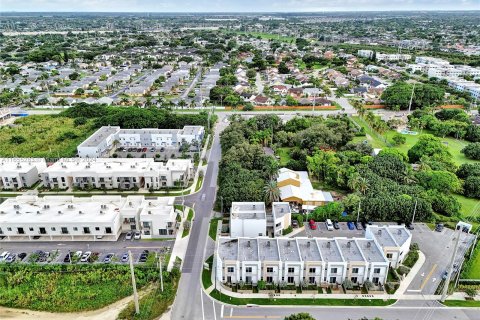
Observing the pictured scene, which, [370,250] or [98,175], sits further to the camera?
[98,175]

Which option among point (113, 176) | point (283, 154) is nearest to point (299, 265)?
point (113, 176)

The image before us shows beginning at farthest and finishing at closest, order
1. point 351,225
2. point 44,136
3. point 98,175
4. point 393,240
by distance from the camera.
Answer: point 44,136, point 98,175, point 351,225, point 393,240

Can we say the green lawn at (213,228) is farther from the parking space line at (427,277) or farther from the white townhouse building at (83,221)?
the parking space line at (427,277)

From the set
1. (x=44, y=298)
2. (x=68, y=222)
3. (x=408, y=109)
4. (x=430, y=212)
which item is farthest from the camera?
(x=408, y=109)

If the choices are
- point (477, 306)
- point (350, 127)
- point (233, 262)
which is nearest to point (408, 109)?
point (350, 127)

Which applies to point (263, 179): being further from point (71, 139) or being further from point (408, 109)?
point (408, 109)

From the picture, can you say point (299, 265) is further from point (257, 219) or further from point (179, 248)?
point (179, 248)

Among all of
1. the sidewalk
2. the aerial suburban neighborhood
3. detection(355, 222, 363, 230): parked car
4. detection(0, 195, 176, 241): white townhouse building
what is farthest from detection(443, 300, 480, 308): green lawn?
detection(0, 195, 176, 241): white townhouse building

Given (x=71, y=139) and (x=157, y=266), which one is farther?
(x=71, y=139)
